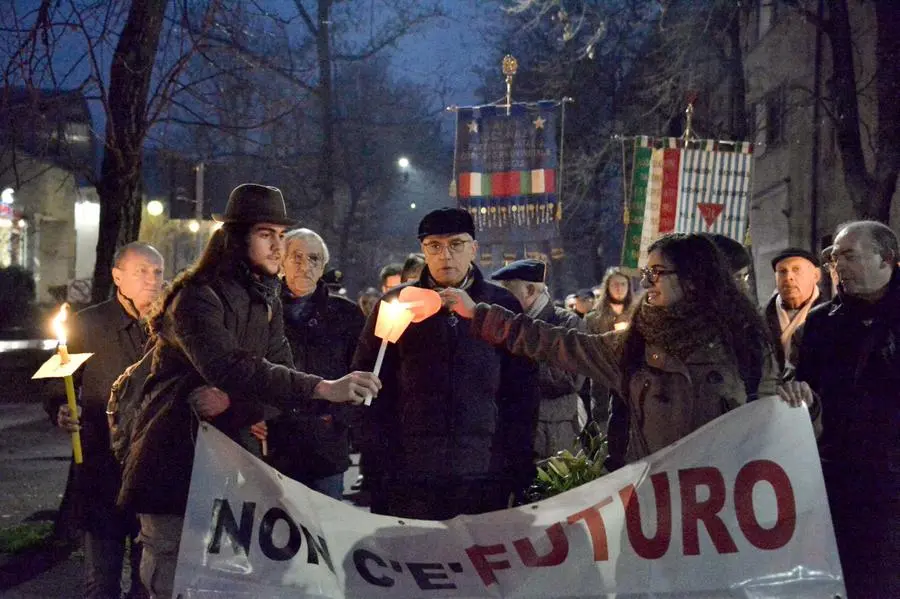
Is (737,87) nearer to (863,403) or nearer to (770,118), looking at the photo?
(770,118)

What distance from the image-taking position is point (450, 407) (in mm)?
4691

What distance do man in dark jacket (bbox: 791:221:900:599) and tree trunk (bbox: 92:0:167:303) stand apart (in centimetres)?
552

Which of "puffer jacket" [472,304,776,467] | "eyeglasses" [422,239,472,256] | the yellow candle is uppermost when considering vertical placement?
"eyeglasses" [422,239,472,256]

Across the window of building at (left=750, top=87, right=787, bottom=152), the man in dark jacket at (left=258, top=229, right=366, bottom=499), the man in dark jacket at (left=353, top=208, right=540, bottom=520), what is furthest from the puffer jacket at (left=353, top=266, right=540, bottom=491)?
the window of building at (left=750, top=87, right=787, bottom=152)

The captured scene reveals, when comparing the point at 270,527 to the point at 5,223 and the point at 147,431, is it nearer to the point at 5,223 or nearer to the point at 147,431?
the point at 147,431

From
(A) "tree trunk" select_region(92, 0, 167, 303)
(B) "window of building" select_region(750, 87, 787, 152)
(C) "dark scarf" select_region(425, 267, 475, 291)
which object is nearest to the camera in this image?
(C) "dark scarf" select_region(425, 267, 475, 291)

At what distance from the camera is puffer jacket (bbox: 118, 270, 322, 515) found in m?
3.89

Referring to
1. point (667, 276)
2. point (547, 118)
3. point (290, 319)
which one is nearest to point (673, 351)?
point (667, 276)

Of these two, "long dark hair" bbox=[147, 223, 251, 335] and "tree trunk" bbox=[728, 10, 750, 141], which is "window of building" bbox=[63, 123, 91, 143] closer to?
"long dark hair" bbox=[147, 223, 251, 335]

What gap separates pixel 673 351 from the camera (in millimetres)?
4070

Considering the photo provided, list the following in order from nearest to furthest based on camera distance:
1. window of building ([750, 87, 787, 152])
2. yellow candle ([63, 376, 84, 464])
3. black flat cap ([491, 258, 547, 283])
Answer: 1. yellow candle ([63, 376, 84, 464])
2. black flat cap ([491, 258, 547, 283])
3. window of building ([750, 87, 787, 152])

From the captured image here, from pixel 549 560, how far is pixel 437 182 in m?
49.0

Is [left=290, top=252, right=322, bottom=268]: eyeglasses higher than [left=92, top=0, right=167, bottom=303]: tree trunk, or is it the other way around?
[left=92, top=0, right=167, bottom=303]: tree trunk

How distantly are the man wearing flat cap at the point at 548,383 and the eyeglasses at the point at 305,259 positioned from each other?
1.40 m
